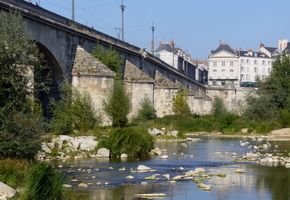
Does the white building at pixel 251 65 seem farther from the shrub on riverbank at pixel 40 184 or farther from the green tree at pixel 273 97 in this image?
the shrub on riverbank at pixel 40 184

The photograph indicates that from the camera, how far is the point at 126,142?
21047 mm

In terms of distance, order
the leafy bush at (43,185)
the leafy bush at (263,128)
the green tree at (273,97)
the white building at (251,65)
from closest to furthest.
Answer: the leafy bush at (43,185) < the leafy bush at (263,128) < the green tree at (273,97) < the white building at (251,65)

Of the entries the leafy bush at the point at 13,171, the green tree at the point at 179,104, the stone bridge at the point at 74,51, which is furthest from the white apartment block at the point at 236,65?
the leafy bush at the point at 13,171

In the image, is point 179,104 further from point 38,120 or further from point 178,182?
point 38,120

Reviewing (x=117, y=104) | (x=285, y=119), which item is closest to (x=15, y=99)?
(x=117, y=104)

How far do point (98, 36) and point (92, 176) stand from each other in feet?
73.7

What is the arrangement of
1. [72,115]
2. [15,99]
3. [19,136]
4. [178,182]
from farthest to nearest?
[72,115]
[178,182]
[15,99]
[19,136]

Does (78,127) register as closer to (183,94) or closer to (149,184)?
(149,184)

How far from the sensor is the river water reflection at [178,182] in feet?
41.2

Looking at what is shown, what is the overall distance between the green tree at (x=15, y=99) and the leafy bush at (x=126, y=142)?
7.00 meters

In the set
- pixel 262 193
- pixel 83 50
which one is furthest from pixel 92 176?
pixel 83 50

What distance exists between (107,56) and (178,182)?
21.9 meters

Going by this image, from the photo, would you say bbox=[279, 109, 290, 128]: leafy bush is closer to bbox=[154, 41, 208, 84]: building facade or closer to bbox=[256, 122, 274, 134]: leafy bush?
bbox=[256, 122, 274, 134]: leafy bush

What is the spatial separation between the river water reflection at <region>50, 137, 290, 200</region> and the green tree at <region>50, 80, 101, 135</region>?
5256 millimetres
